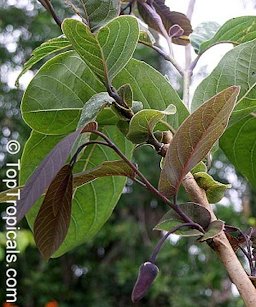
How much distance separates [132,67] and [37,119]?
0.31 feet

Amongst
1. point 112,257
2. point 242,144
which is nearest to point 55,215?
point 242,144

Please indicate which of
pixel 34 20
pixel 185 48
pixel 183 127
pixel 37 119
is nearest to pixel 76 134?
pixel 183 127

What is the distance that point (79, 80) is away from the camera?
1.74ft

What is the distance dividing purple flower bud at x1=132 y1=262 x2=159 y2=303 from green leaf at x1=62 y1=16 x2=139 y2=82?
0.46 feet

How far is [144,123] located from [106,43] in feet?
0.21

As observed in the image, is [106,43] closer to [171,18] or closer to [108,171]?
[108,171]

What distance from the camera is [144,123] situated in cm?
44

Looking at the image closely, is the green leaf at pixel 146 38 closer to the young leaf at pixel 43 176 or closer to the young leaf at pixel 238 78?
the young leaf at pixel 238 78

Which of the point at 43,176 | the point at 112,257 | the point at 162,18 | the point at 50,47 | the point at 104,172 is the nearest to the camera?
the point at 43,176

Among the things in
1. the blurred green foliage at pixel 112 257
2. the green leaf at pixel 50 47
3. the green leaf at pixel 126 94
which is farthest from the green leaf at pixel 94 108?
the blurred green foliage at pixel 112 257

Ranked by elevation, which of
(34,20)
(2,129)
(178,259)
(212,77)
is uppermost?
(212,77)

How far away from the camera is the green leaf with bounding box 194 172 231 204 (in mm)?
461

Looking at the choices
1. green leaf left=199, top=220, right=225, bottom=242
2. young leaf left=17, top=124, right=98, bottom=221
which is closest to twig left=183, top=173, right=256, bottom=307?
green leaf left=199, top=220, right=225, bottom=242

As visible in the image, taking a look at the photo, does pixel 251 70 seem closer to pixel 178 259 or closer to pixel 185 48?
pixel 185 48
